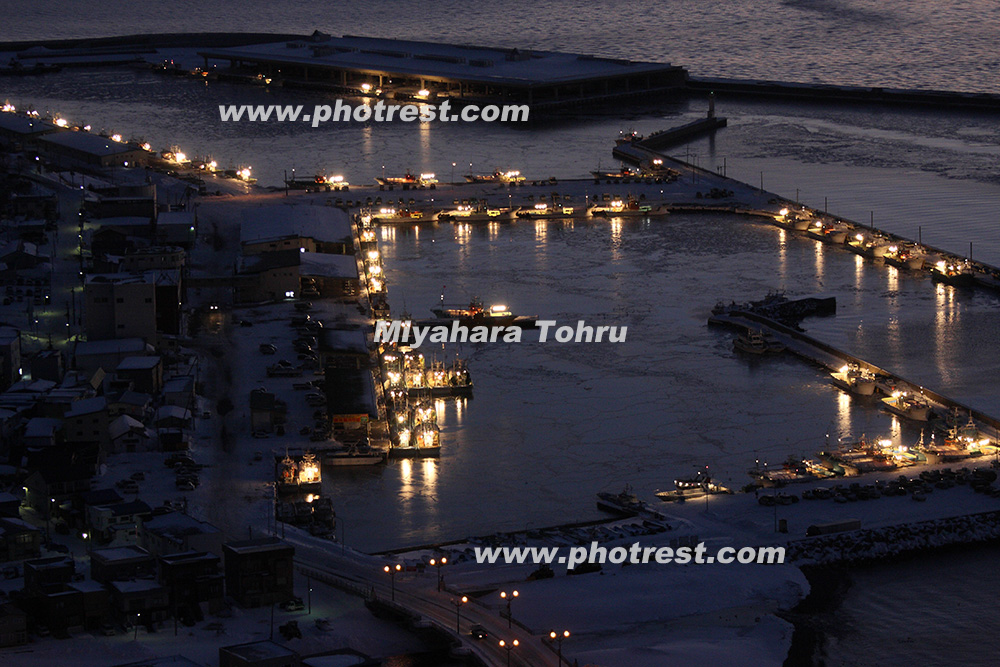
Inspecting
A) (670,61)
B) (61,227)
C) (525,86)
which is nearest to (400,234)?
(61,227)

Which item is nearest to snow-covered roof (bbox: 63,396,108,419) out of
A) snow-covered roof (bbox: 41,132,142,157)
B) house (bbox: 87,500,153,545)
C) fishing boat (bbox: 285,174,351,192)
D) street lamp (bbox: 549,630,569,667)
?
house (bbox: 87,500,153,545)

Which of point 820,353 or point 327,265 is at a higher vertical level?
point 327,265

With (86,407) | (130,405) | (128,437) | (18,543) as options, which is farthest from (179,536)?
(130,405)

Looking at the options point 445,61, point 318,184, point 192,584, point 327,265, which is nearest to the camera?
point 192,584

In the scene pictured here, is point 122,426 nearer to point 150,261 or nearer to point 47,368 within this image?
point 47,368

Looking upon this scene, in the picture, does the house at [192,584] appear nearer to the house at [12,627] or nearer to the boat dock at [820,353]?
the house at [12,627]

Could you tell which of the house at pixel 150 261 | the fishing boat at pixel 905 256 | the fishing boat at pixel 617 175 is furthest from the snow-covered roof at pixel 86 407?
the fishing boat at pixel 617 175
